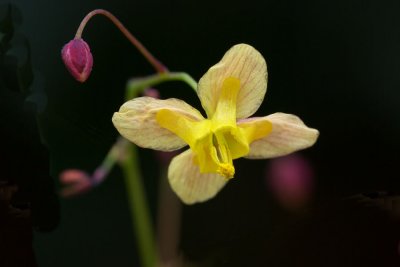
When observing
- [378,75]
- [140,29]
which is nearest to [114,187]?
[140,29]

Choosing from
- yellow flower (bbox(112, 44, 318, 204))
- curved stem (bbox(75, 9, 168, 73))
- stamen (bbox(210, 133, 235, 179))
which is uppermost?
curved stem (bbox(75, 9, 168, 73))

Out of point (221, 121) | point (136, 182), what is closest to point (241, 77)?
point (221, 121)

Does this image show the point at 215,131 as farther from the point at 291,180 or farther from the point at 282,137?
the point at 291,180

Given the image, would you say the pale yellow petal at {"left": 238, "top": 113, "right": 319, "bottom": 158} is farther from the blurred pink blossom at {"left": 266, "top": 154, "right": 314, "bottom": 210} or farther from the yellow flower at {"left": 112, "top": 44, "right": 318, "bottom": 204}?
the blurred pink blossom at {"left": 266, "top": 154, "right": 314, "bottom": 210}

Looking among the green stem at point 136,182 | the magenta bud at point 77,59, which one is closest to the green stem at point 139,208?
the green stem at point 136,182

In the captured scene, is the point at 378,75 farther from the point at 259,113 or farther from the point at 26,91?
the point at 26,91

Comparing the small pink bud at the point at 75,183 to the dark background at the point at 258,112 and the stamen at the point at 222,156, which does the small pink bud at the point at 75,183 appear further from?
the stamen at the point at 222,156

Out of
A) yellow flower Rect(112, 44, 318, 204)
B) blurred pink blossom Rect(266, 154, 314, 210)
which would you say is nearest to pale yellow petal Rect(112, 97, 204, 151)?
yellow flower Rect(112, 44, 318, 204)
